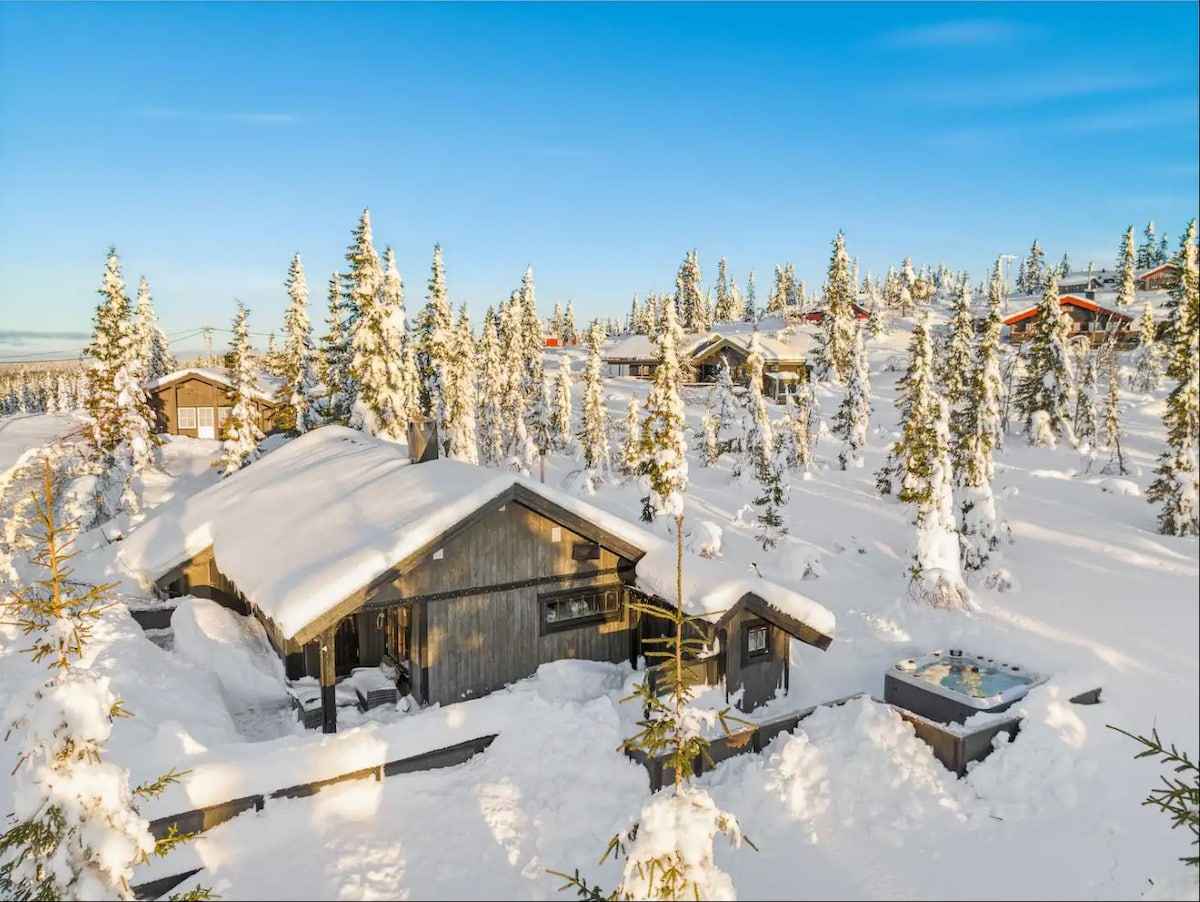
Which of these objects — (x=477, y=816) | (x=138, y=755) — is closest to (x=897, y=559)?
(x=477, y=816)

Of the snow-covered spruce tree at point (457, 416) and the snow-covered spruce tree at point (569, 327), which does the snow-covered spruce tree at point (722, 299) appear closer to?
the snow-covered spruce tree at point (569, 327)

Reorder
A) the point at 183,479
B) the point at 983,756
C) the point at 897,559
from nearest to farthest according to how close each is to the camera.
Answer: the point at 983,756, the point at 897,559, the point at 183,479

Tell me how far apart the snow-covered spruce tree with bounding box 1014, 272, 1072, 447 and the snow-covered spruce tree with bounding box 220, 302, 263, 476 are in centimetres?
4861

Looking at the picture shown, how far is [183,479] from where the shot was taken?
4594cm

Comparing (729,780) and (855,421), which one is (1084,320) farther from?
(729,780)

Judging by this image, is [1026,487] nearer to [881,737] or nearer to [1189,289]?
[881,737]

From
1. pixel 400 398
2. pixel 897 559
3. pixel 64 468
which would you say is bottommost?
pixel 897 559

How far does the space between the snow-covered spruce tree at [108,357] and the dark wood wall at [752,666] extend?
118 feet

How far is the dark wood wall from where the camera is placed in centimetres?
1568

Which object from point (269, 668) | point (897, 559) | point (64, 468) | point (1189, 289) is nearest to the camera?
point (1189, 289)

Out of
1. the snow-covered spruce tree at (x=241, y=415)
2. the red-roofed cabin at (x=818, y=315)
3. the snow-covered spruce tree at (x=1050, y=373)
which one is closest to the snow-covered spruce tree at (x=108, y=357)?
the snow-covered spruce tree at (x=241, y=415)

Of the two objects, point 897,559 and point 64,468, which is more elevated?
point 64,468

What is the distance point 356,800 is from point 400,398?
24.7 metres

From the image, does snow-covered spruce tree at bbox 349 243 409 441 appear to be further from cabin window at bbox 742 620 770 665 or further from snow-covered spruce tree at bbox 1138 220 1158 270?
snow-covered spruce tree at bbox 1138 220 1158 270
